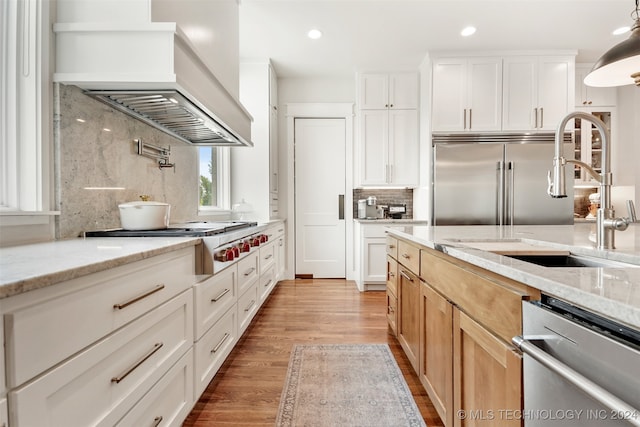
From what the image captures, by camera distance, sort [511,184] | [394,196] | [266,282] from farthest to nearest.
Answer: [394,196] → [511,184] → [266,282]

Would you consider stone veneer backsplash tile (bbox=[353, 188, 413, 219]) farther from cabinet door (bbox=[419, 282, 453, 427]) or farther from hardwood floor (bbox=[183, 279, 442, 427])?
cabinet door (bbox=[419, 282, 453, 427])

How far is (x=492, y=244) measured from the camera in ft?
4.85

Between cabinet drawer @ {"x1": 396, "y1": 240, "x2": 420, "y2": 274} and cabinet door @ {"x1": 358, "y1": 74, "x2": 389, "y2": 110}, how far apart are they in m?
2.56

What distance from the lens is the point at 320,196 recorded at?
457 cm

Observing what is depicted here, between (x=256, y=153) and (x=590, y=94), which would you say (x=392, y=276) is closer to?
(x=256, y=153)

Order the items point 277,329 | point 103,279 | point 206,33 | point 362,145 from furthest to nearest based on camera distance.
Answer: point 362,145 → point 277,329 → point 206,33 → point 103,279

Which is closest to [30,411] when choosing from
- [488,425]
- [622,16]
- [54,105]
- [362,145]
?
[488,425]

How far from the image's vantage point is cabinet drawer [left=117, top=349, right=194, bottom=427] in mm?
1044

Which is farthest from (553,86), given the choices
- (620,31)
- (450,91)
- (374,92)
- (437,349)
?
(437,349)

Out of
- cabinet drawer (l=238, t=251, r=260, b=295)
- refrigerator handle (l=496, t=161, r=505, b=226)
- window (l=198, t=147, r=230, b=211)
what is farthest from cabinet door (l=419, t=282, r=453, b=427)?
window (l=198, t=147, r=230, b=211)

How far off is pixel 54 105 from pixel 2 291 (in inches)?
47.9

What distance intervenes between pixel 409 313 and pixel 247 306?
1207mm

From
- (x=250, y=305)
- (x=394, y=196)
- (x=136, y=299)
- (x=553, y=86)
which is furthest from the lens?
(x=394, y=196)

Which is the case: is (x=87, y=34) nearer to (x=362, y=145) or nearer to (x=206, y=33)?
(x=206, y=33)
